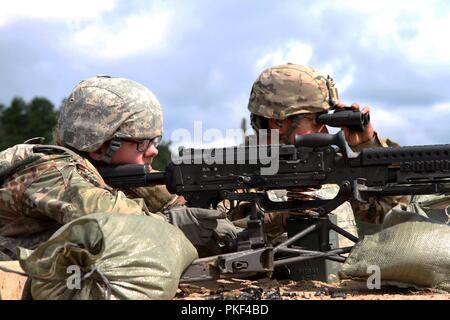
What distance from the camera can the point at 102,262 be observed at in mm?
3354

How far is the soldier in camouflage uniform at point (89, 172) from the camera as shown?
4098mm

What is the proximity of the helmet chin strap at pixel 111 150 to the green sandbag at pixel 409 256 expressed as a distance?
Result: 1.59 metres

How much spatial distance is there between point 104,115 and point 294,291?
157 centimetres

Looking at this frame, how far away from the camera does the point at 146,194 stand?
209 inches

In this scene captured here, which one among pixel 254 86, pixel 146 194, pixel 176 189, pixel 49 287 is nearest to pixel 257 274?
pixel 176 189

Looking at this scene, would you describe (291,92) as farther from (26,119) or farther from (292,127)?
→ (26,119)

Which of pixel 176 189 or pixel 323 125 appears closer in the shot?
pixel 176 189

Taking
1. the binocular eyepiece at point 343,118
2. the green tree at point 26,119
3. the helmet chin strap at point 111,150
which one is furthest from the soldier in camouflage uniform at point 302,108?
the green tree at point 26,119

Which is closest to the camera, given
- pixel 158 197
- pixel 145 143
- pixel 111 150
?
pixel 111 150

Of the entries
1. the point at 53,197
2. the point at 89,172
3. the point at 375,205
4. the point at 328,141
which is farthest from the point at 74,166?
the point at 375,205

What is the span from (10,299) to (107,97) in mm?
1586

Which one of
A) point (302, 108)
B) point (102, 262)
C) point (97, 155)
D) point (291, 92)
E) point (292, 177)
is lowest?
point (102, 262)

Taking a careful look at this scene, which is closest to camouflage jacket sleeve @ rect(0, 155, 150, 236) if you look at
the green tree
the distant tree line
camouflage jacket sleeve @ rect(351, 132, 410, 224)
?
camouflage jacket sleeve @ rect(351, 132, 410, 224)
